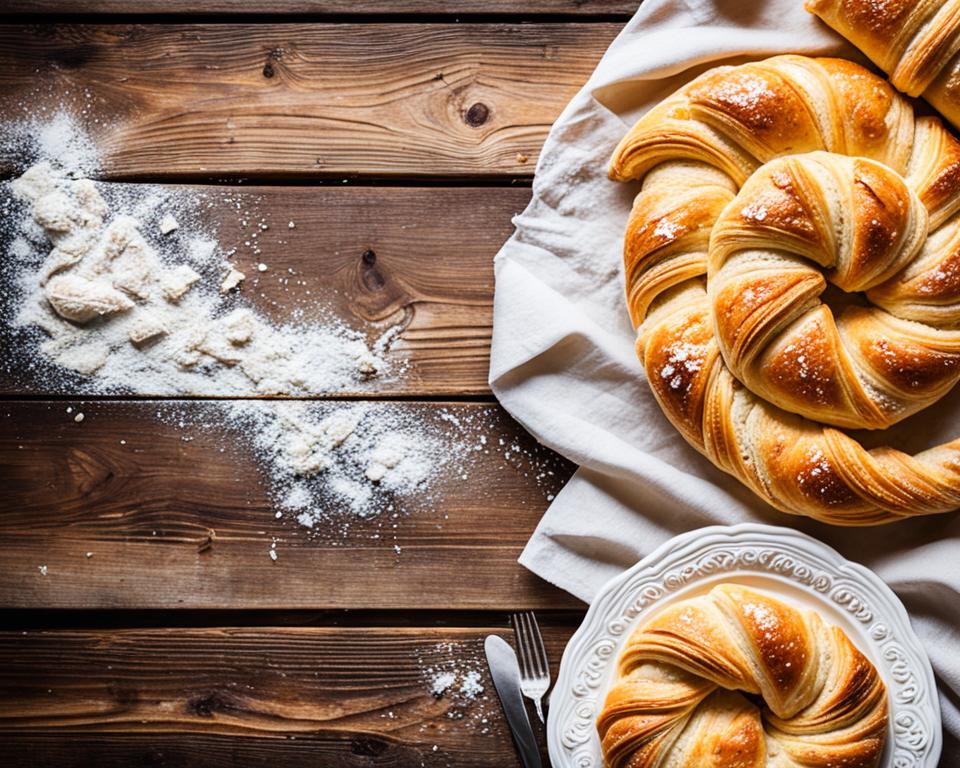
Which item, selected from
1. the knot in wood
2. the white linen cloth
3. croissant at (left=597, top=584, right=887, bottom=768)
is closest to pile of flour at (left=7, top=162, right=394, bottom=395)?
the white linen cloth

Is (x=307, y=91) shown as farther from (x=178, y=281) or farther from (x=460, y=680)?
(x=460, y=680)

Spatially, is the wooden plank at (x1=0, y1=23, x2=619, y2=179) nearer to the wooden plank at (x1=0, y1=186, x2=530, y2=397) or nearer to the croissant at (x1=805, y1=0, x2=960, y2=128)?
the wooden plank at (x1=0, y1=186, x2=530, y2=397)

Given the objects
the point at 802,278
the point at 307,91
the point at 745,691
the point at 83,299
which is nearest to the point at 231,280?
the point at 83,299

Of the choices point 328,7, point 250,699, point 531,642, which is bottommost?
point 250,699

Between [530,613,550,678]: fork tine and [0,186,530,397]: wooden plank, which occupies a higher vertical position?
[0,186,530,397]: wooden plank

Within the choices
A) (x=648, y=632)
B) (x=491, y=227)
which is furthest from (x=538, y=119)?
(x=648, y=632)

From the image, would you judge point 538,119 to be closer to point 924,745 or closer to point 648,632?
point 648,632
